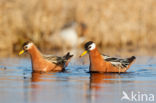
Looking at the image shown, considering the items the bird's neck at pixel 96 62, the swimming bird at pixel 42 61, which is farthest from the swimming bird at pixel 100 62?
the swimming bird at pixel 42 61

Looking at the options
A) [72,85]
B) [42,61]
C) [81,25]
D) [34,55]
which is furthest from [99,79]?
[81,25]

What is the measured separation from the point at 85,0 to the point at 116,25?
75.9 inches

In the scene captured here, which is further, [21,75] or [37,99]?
[21,75]

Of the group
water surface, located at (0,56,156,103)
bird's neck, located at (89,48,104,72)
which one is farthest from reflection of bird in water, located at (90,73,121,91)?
bird's neck, located at (89,48,104,72)

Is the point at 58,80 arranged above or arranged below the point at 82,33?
below

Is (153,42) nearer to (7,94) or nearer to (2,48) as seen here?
(2,48)

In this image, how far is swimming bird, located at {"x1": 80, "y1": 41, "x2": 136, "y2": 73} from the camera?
47.1 feet

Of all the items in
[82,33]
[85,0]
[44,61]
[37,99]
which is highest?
[85,0]

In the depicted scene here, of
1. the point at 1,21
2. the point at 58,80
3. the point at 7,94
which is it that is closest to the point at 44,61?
the point at 58,80

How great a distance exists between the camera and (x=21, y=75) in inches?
540

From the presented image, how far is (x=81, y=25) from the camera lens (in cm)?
2359

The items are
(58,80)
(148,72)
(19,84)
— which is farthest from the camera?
(148,72)

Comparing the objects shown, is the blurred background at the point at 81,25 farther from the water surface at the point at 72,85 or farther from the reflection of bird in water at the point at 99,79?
the reflection of bird in water at the point at 99,79

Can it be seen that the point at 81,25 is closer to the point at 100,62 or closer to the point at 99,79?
the point at 100,62
